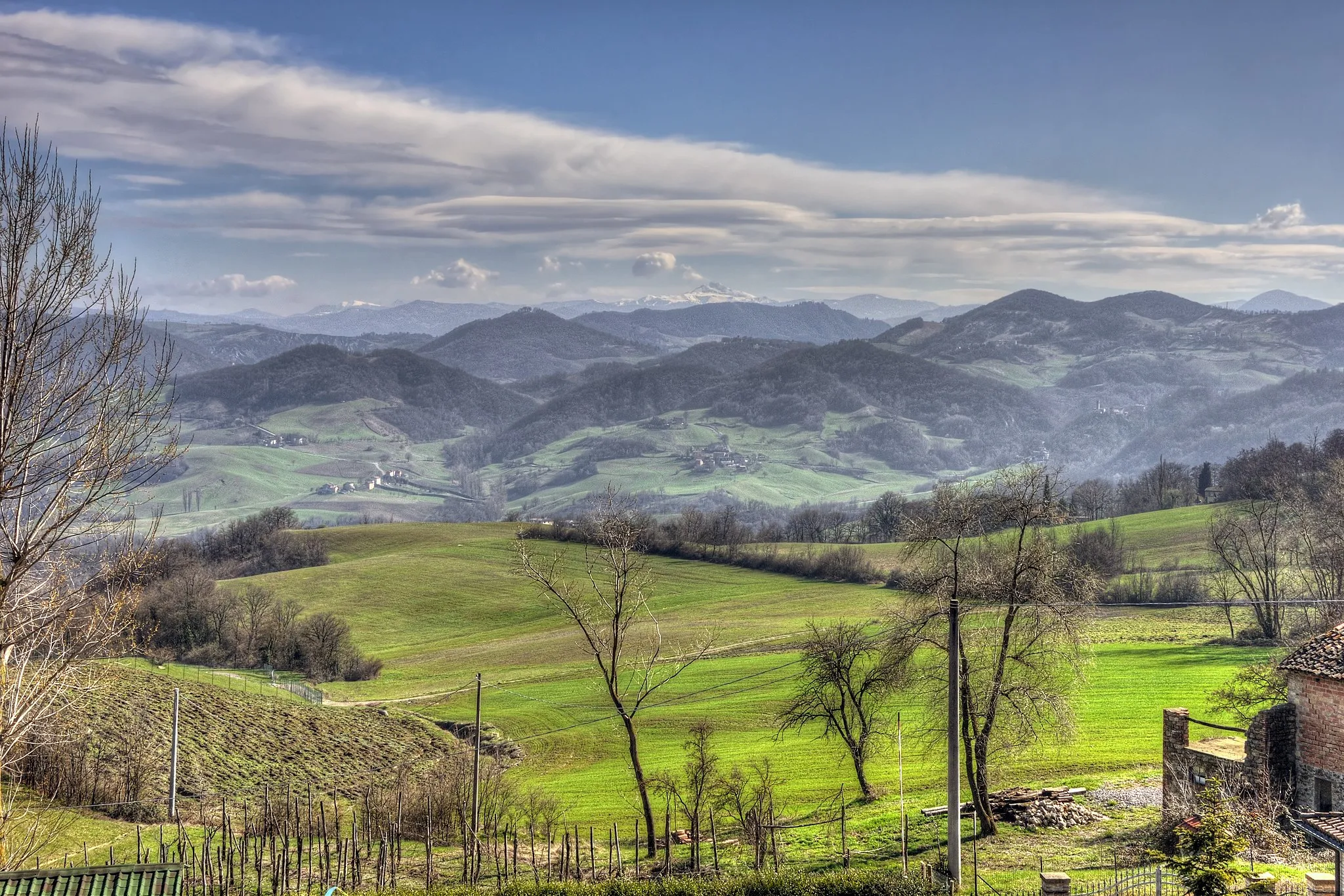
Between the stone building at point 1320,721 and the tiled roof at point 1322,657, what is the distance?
2 centimetres

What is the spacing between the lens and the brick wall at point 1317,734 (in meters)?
26.5

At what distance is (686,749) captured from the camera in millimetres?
51938

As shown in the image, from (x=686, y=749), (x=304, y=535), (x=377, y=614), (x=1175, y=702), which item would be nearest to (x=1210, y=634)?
(x=1175, y=702)

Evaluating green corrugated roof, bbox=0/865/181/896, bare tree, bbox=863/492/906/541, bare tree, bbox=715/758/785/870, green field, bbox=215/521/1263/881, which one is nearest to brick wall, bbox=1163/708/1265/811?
green field, bbox=215/521/1263/881

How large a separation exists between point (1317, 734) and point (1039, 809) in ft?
28.5

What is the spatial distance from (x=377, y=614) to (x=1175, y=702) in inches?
3319

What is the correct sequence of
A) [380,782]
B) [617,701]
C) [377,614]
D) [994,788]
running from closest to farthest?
[617,701], [994,788], [380,782], [377,614]

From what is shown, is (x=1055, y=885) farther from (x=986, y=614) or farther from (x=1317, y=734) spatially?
(x=986, y=614)

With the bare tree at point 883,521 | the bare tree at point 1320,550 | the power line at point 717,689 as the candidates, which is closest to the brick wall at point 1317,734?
the bare tree at point 1320,550

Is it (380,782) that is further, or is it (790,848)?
(380,782)

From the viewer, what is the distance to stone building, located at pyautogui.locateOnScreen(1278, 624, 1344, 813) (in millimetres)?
26516

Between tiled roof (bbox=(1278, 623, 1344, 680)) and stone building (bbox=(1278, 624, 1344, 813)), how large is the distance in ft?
0.06

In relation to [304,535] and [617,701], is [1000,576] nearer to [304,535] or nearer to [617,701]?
[617,701]

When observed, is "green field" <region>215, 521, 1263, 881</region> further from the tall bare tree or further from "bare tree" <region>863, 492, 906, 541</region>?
"bare tree" <region>863, 492, 906, 541</region>
